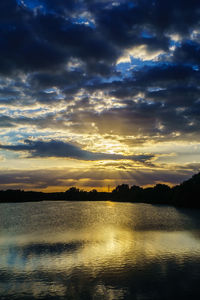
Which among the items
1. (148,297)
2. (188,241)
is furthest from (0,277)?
(188,241)

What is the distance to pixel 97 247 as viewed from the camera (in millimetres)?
38062

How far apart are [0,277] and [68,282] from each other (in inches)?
272

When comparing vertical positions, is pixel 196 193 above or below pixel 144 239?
above

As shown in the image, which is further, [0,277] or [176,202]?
[176,202]

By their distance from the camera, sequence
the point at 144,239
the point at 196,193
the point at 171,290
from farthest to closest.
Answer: the point at 196,193
the point at 144,239
the point at 171,290

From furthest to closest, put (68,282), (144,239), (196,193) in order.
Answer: (196,193) < (144,239) < (68,282)

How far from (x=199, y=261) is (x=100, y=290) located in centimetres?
1441

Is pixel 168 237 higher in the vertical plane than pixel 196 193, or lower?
lower

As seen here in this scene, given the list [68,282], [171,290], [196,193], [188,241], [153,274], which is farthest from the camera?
[196,193]

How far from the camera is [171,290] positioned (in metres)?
21.1

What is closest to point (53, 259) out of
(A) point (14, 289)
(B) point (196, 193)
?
(A) point (14, 289)

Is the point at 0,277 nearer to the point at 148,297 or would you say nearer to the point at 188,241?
the point at 148,297

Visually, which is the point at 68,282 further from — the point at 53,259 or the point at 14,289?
the point at 53,259

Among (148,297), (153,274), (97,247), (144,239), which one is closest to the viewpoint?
(148,297)
